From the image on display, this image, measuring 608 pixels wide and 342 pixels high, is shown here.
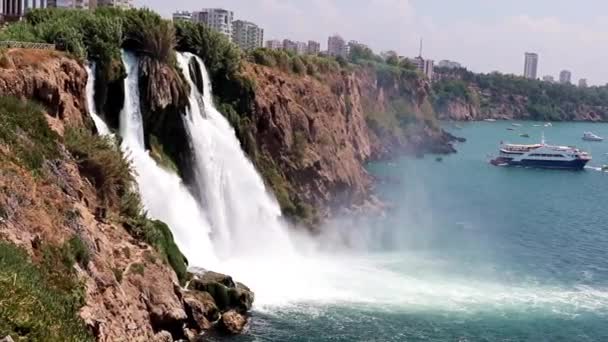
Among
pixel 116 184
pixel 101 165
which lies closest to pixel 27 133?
pixel 101 165

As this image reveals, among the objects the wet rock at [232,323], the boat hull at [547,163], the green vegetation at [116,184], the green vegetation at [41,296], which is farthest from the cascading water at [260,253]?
the boat hull at [547,163]

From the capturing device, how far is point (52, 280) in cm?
2758

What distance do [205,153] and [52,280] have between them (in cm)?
2444

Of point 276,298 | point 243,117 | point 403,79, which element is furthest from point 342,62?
point 276,298

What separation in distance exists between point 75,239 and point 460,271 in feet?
103

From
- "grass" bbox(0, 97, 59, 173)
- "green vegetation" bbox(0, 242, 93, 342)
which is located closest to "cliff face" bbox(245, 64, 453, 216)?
Result: "grass" bbox(0, 97, 59, 173)

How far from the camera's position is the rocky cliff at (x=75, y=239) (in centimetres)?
2548

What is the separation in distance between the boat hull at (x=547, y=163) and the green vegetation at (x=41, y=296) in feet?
358

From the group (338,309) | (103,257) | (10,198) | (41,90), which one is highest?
(41,90)

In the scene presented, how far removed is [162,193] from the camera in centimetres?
4488

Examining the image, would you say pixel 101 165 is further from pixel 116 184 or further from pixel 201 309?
pixel 201 309

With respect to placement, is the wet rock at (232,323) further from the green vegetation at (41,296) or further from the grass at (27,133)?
the grass at (27,133)

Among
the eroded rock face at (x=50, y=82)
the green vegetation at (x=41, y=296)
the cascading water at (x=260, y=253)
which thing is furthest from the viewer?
the cascading water at (x=260, y=253)

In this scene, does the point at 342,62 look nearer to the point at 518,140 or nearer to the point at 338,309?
the point at 518,140
